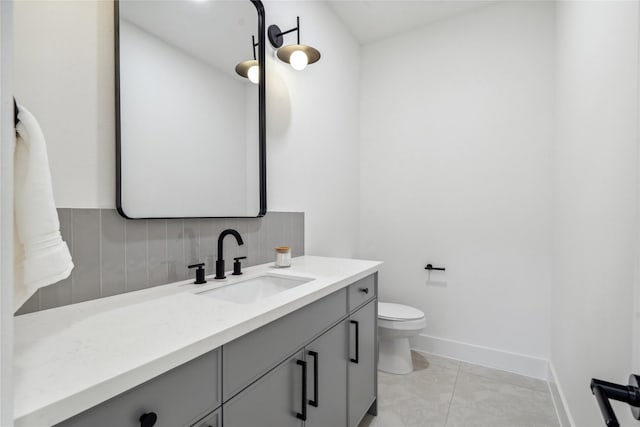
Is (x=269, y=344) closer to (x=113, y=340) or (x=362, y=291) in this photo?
(x=113, y=340)

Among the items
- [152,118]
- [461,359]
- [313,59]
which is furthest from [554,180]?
[152,118]

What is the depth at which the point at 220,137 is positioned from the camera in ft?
4.89

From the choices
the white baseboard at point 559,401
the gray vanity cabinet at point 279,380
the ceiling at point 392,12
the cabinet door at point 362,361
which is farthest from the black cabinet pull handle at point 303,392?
the ceiling at point 392,12

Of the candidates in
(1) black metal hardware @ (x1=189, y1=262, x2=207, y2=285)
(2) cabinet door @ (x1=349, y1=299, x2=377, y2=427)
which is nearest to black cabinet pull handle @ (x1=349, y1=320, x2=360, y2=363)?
(2) cabinet door @ (x1=349, y1=299, x2=377, y2=427)

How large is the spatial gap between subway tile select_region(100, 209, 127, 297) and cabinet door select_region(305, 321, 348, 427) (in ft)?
2.26

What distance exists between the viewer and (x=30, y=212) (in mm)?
533

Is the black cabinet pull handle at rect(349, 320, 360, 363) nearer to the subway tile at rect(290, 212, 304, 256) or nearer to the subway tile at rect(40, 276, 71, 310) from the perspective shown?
the subway tile at rect(290, 212, 304, 256)

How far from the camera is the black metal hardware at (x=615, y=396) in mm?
514

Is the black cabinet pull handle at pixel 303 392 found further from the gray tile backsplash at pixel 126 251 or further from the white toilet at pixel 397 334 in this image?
the white toilet at pixel 397 334

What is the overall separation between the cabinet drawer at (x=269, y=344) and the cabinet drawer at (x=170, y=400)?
4cm

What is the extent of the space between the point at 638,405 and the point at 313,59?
1.85 m

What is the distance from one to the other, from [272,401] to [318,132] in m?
1.76

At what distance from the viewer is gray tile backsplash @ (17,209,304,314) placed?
911 mm

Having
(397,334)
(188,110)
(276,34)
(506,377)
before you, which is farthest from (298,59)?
(506,377)
